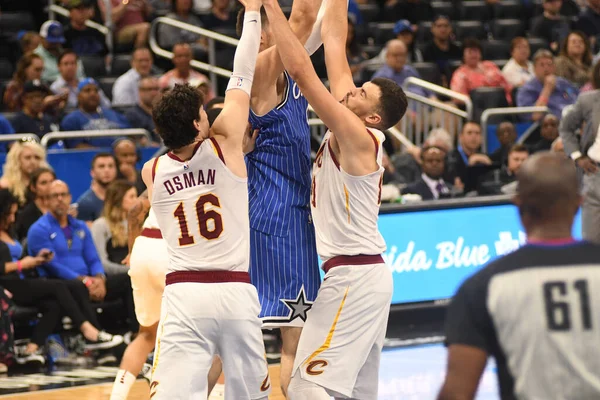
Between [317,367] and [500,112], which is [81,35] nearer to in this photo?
[500,112]

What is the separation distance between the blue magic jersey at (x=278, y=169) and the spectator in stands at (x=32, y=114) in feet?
19.3

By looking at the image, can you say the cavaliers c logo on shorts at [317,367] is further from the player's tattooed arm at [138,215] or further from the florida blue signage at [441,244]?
the florida blue signage at [441,244]

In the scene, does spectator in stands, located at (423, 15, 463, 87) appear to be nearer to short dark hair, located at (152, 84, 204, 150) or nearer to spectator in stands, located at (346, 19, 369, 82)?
spectator in stands, located at (346, 19, 369, 82)

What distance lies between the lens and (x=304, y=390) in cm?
499

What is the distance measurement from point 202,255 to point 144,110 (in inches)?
276

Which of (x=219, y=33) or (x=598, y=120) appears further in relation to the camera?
(x=219, y=33)

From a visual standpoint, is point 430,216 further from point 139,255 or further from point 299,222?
point 299,222

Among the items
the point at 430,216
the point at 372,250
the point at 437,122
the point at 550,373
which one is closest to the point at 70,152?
the point at 430,216

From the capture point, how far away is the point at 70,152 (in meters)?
10.4

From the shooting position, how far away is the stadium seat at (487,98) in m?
13.3

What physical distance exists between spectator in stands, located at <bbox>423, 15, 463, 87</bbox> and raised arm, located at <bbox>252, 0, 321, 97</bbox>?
9.29m

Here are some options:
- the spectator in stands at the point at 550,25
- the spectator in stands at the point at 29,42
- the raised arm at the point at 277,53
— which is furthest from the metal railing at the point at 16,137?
the spectator in stands at the point at 550,25

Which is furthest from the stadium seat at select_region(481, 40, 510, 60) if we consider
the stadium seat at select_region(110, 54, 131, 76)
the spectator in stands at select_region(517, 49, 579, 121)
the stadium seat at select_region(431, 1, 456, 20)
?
the stadium seat at select_region(110, 54, 131, 76)

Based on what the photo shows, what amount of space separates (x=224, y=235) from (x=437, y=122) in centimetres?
868
